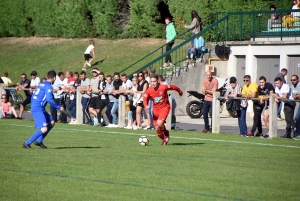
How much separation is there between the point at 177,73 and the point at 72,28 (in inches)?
632

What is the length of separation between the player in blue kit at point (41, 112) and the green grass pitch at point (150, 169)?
343 millimetres

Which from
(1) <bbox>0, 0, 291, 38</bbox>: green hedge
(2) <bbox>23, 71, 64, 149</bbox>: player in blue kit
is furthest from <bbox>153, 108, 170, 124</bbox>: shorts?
(1) <bbox>0, 0, 291, 38</bbox>: green hedge

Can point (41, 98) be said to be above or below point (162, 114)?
above

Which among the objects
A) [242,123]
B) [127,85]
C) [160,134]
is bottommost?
[160,134]

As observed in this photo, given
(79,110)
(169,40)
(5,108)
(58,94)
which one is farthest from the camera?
(169,40)

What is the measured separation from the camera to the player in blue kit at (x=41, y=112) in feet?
60.9

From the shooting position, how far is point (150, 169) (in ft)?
49.4

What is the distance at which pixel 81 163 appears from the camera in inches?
630

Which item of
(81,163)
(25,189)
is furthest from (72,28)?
(25,189)

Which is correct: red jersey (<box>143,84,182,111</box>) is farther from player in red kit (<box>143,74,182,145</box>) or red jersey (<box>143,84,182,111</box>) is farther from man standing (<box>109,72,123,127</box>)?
man standing (<box>109,72,123,127</box>)

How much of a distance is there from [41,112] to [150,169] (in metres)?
4.62

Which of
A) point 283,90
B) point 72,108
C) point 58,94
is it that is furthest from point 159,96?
point 58,94

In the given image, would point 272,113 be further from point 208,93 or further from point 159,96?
point 159,96

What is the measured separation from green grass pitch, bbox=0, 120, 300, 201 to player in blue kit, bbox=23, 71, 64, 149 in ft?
1.12
